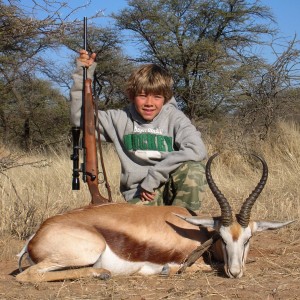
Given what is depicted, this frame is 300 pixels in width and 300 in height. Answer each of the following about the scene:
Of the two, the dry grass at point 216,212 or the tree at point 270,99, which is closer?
the dry grass at point 216,212

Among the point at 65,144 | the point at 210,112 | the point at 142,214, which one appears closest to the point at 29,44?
the point at 142,214

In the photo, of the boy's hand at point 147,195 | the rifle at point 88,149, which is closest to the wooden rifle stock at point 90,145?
the rifle at point 88,149

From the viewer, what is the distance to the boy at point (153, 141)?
4.43m

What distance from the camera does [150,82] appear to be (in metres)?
4.59

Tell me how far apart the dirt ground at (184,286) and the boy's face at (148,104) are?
4.49ft

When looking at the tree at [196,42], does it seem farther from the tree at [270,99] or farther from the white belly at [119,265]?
the white belly at [119,265]

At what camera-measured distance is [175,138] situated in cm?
460

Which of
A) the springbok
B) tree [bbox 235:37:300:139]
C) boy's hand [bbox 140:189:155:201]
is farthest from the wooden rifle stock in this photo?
tree [bbox 235:37:300:139]

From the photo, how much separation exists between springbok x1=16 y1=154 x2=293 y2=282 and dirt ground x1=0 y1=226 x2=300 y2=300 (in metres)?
0.09

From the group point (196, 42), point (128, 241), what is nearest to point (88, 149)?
point (128, 241)

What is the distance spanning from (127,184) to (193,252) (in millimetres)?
1009

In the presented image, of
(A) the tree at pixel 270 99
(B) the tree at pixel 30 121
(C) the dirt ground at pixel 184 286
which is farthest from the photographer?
(B) the tree at pixel 30 121

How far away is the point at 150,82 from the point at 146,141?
46cm

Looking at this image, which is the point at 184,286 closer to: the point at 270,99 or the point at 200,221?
the point at 200,221
